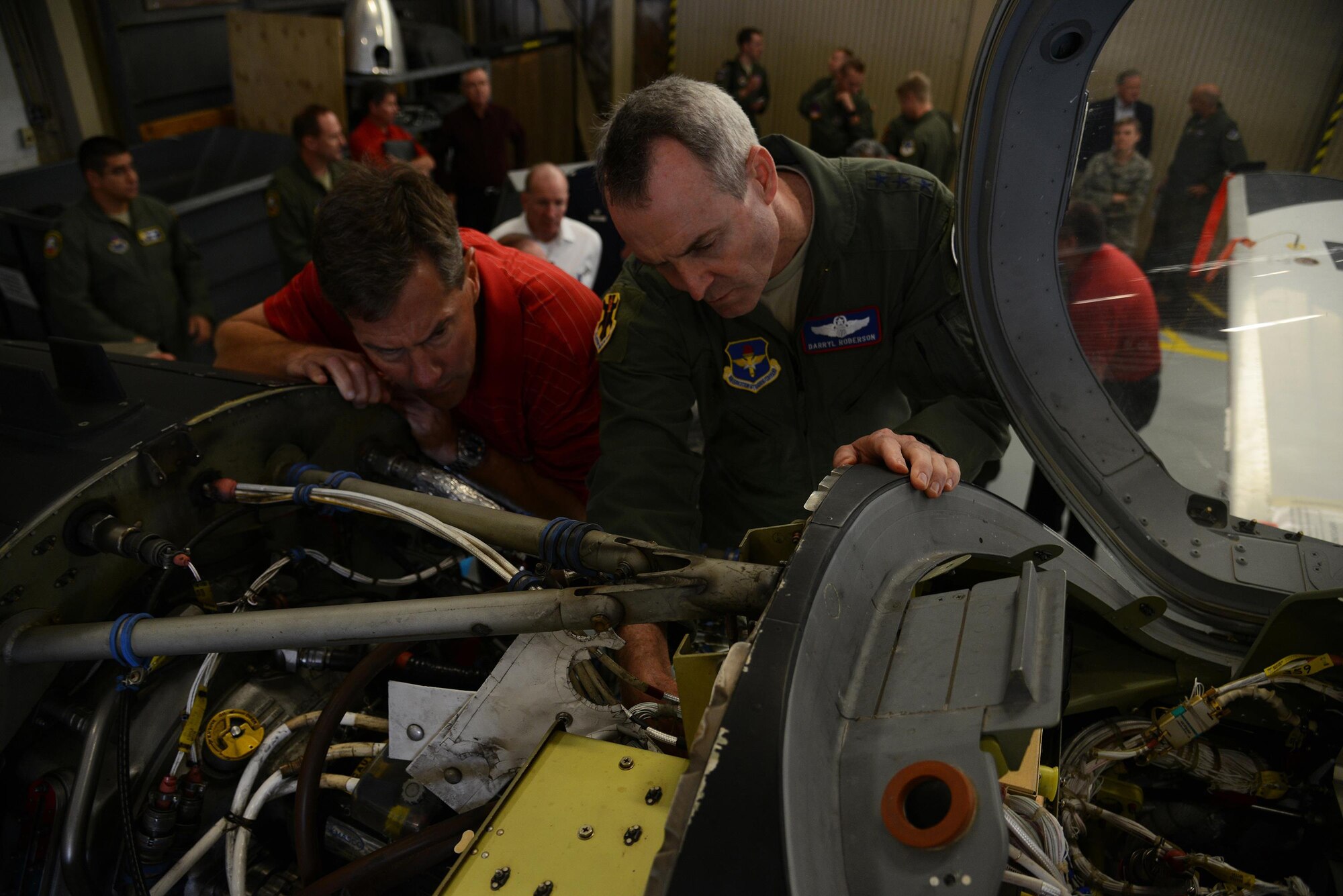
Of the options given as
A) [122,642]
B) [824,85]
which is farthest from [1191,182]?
[824,85]

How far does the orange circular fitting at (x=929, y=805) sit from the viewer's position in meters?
0.69

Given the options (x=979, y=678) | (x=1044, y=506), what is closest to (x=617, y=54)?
(x=1044, y=506)

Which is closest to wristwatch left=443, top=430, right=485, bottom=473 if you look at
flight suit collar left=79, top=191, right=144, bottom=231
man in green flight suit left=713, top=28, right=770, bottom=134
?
flight suit collar left=79, top=191, right=144, bottom=231

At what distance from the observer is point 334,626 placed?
40.5 inches

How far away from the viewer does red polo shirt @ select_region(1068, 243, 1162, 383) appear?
57.7 inches

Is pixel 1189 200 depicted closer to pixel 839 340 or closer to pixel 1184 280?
pixel 1184 280

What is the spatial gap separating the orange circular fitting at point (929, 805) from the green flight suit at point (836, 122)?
23.8 feet

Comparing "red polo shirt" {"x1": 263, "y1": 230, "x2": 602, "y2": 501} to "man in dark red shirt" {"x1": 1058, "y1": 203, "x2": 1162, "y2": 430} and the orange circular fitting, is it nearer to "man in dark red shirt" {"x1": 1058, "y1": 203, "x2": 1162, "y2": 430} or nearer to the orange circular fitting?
"man in dark red shirt" {"x1": 1058, "y1": 203, "x2": 1162, "y2": 430}

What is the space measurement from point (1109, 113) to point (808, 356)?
0.68 m

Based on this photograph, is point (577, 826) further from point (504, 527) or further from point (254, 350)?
point (254, 350)

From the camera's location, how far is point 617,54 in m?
9.13

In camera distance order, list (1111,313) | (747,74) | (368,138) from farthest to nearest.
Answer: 1. (747,74)
2. (368,138)
3. (1111,313)

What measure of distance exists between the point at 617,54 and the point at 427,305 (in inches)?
334

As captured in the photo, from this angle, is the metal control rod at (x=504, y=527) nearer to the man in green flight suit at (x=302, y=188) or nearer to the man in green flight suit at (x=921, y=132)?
the man in green flight suit at (x=302, y=188)
